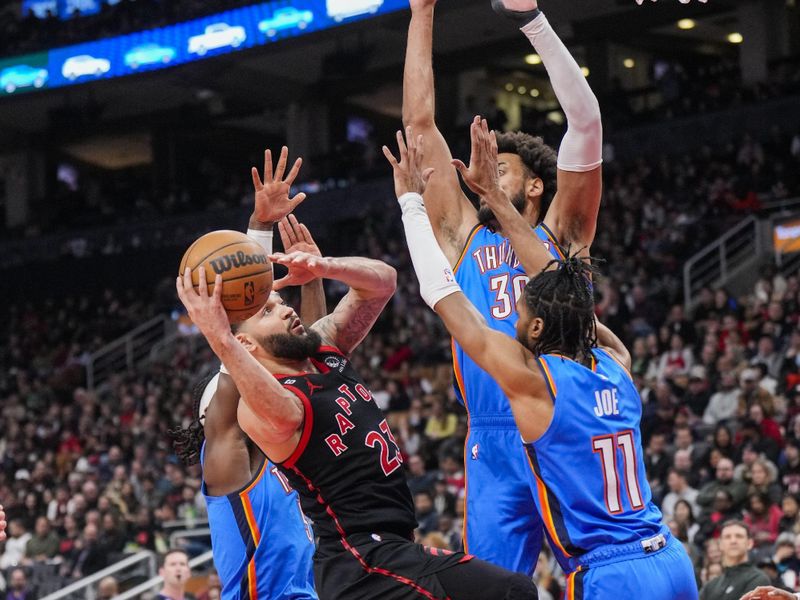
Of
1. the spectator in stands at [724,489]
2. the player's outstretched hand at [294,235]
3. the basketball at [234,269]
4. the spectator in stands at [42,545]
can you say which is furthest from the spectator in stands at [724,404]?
the basketball at [234,269]

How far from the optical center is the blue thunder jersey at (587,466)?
13.3 ft

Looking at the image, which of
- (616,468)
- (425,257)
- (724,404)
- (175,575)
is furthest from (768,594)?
(724,404)

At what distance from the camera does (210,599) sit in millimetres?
11281

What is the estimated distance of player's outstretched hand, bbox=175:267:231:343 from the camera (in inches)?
166

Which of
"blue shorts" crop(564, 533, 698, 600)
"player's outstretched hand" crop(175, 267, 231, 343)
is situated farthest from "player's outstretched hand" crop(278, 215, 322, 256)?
"blue shorts" crop(564, 533, 698, 600)

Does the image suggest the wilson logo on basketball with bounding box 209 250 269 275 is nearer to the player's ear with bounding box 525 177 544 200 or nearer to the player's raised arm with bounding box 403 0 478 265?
the player's raised arm with bounding box 403 0 478 265

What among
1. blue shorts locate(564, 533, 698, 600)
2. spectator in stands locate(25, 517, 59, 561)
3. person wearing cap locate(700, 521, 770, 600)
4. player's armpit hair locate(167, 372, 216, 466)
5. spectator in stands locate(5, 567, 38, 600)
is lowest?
spectator in stands locate(5, 567, 38, 600)

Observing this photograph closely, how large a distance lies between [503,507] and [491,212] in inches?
49.8

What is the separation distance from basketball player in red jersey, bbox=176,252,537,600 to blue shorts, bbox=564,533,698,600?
0.28 m

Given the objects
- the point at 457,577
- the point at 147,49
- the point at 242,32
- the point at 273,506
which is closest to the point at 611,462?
the point at 457,577

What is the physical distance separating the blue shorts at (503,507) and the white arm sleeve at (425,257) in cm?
75

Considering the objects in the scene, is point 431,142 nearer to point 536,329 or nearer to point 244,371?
point 536,329

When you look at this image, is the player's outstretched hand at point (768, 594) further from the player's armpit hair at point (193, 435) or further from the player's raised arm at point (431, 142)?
the player's armpit hair at point (193, 435)

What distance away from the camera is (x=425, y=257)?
4363 mm
